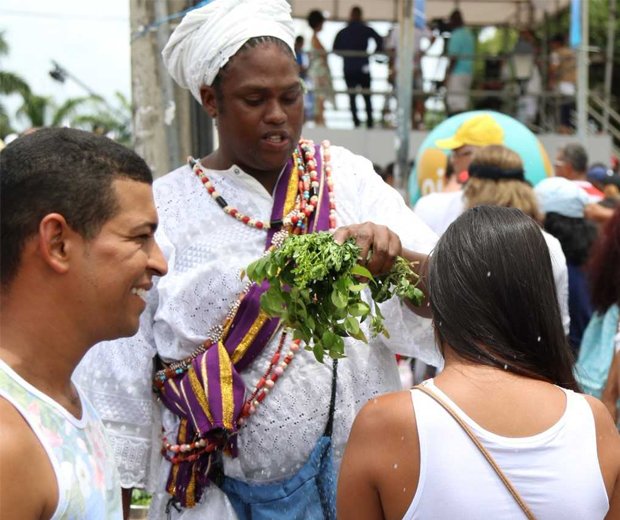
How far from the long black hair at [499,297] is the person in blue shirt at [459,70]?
13.0 m

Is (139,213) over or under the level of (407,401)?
over

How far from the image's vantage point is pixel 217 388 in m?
2.81

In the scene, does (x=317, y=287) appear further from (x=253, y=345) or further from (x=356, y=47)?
(x=356, y=47)

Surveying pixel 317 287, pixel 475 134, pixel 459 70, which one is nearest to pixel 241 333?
A: pixel 317 287

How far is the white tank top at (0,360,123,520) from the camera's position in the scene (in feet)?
5.61

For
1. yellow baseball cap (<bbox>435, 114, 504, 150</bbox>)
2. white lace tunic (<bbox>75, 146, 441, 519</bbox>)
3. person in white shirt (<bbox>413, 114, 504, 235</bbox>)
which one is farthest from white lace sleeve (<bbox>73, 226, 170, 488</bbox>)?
yellow baseball cap (<bbox>435, 114, 504, 150</bbox>)

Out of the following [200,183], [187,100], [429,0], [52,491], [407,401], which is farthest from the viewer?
[429,0]

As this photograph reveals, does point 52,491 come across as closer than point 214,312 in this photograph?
Yes

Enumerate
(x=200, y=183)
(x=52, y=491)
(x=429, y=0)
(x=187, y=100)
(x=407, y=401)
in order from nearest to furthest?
(x=52, y=491)
(x=407, y=401)
(x=200, y=183)
(x=187, y=100)
(x=429, y=0)

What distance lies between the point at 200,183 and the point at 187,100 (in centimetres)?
222

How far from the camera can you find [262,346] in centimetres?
289

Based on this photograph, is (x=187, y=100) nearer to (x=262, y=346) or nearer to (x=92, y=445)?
(x=262, y=346)

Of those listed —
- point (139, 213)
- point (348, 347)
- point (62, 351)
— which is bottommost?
point (348, 347)

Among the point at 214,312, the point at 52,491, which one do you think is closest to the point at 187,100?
the point at 214,312
